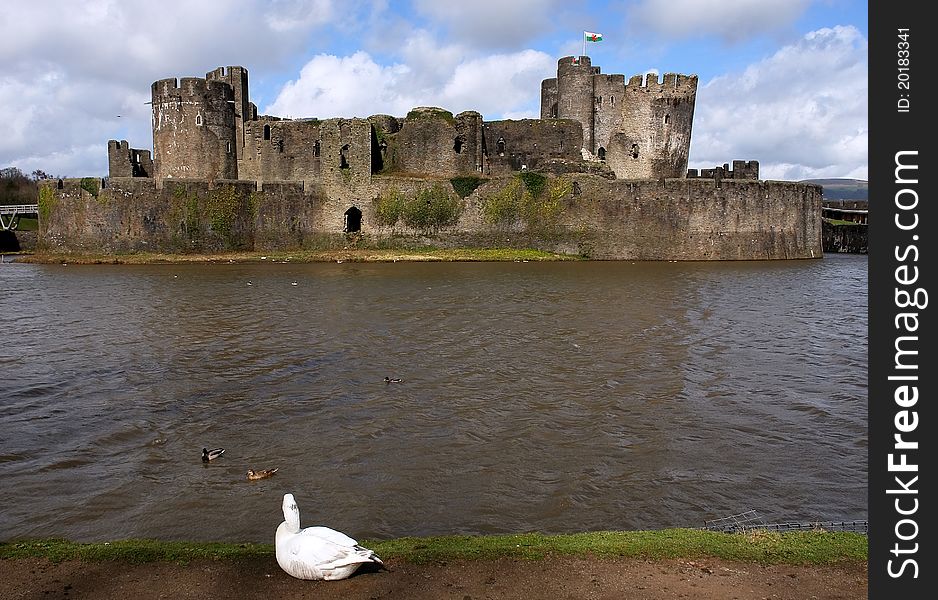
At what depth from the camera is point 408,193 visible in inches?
1308

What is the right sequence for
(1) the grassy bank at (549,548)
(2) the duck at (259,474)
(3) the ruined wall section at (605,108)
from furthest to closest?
(3) the ruined wall section at (605,108)
(2) the duck at (259,474)
(1) the grassy bank at (549,548)

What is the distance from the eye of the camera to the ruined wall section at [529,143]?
36.3 m

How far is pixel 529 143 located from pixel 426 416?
29.1 m

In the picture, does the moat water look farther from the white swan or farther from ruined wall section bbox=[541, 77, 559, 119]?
ruined wall section bbox=[541, 77, 559, 119]

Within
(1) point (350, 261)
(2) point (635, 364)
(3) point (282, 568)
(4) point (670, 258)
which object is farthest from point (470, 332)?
(4) point (670, 258)

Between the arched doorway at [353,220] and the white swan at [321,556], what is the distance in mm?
29833

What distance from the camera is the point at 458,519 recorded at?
6320 millimetres

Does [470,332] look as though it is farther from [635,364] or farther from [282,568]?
[282,568]

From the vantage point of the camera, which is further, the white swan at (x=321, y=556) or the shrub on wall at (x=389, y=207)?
the shrub on wall at (x=389, y=207)

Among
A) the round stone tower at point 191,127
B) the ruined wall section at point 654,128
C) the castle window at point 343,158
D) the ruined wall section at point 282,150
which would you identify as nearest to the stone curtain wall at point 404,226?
the castle window at point 343,158

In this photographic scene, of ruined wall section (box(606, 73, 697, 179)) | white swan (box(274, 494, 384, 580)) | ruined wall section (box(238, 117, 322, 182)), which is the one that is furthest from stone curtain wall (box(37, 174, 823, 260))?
white swan (box(274, 494, 384, 580))

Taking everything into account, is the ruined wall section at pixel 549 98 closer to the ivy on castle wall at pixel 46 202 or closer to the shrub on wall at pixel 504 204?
the shrub on wall at pixel 504 204

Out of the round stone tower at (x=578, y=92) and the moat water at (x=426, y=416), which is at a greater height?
the round stone tower at (x=578, y=92)

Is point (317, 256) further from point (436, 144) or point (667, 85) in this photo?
point (667, 85)
